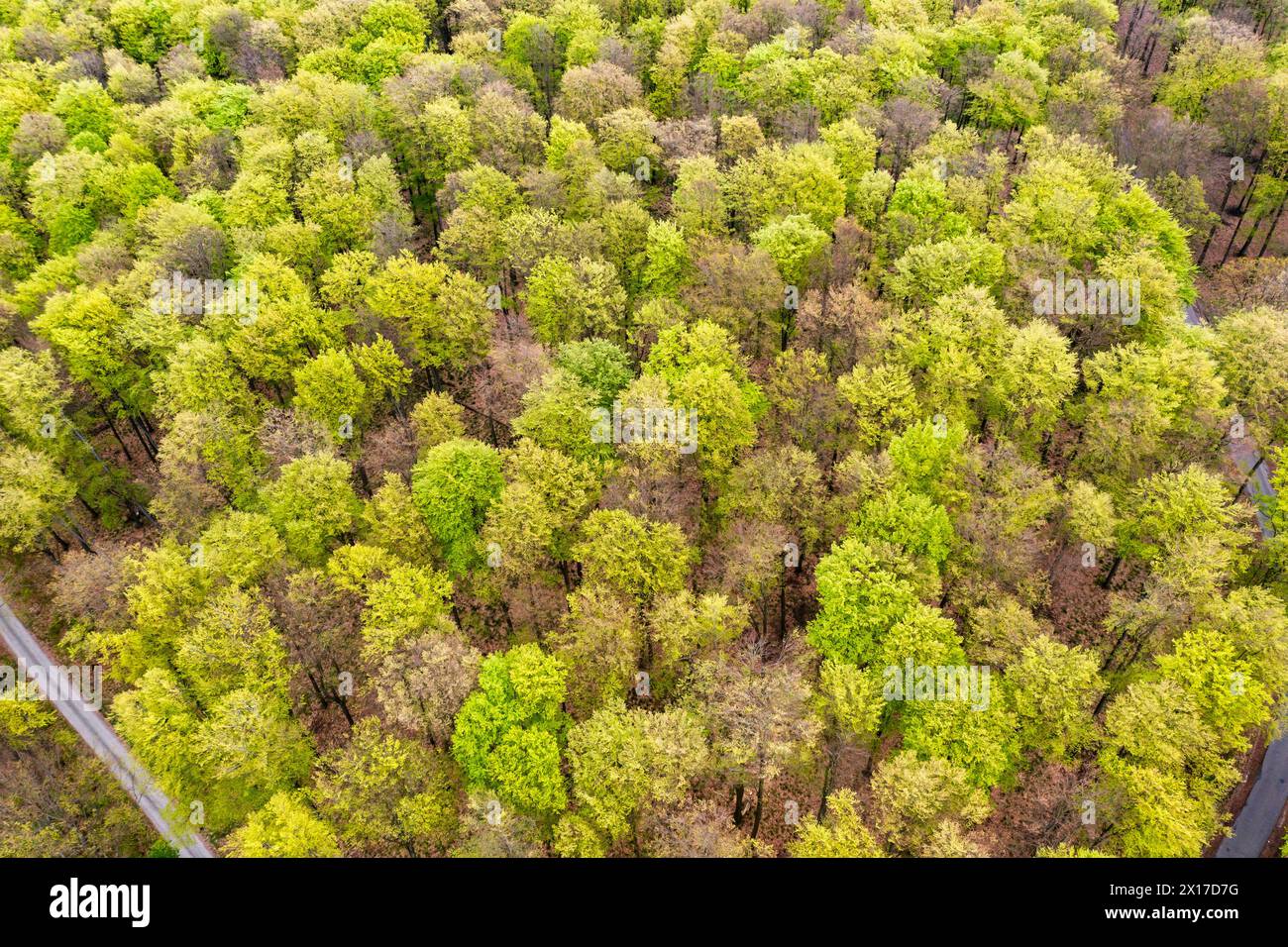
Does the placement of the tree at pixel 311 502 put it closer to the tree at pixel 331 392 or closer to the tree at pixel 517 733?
the tree at pixel 331 392

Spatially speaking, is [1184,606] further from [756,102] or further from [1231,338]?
[756,102]

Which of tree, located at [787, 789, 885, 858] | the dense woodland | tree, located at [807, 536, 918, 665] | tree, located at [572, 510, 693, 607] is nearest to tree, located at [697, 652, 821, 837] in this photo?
the dense woodland

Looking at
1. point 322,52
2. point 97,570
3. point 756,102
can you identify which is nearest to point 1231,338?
point 756,102

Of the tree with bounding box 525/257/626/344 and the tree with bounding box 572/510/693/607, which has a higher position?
the tree with bounding box 525/257/626/344

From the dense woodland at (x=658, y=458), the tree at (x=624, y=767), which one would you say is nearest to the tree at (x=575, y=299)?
the dense woodland at (x=658, y=458)

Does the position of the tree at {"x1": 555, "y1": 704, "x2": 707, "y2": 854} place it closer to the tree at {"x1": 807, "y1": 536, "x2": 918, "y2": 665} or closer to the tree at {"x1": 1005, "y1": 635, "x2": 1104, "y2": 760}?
the tree at {"x1": 807, "y1": 536, "x2": 918, "y2": 665}

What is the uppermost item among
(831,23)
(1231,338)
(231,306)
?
(831,23)
